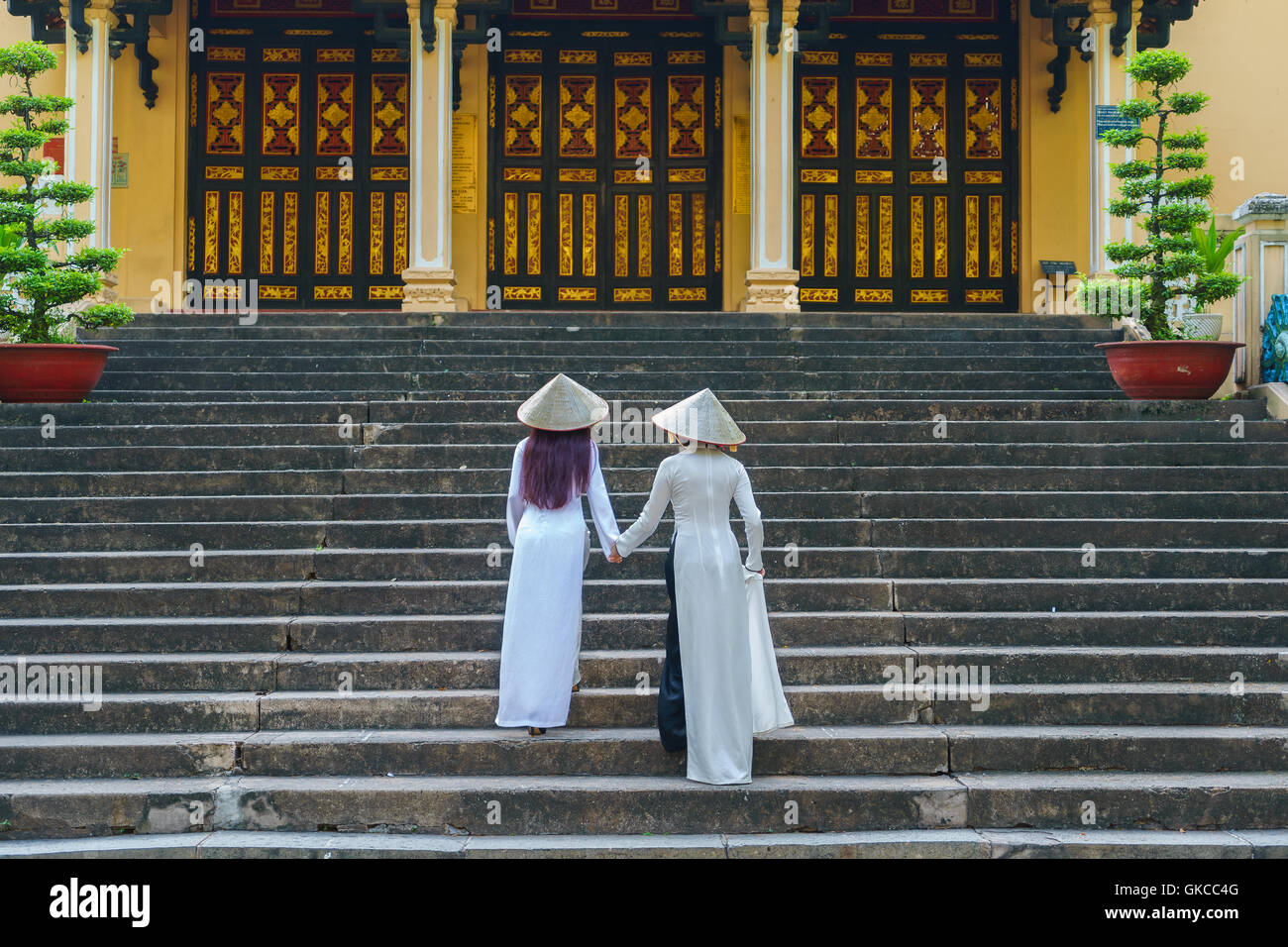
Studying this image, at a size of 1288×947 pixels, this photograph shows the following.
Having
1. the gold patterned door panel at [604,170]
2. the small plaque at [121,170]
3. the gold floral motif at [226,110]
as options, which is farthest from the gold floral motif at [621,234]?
the small plaque at [121,170]

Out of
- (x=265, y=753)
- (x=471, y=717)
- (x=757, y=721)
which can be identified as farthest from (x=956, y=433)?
(x=265, y=753)

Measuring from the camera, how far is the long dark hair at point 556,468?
18.4ft

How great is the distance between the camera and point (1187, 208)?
909 cm

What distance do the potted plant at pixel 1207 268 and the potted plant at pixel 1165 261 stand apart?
4 cm

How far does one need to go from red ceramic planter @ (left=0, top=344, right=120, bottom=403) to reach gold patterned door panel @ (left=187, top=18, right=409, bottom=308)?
208 inches

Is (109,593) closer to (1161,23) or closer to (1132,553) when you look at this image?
(1132,553)

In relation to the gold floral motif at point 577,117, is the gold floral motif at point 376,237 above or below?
below

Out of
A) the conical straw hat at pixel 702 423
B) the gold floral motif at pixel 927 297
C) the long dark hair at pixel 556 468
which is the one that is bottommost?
the long dark hair at pixel 556 468

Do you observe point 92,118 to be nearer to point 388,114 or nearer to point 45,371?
point 388,114

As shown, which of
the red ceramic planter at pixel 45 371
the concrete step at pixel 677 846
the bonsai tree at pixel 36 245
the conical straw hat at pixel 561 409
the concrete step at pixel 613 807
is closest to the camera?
the concrete step at pixel 677 846

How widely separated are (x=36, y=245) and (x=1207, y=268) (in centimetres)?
A: 931

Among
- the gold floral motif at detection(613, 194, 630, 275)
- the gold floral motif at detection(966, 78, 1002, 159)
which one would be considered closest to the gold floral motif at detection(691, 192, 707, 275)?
the gold floral motif at detection(613, 194, 630, 275)

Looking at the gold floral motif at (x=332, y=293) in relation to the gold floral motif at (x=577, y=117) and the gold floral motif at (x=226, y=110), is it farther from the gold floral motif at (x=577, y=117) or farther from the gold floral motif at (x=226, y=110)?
the gold floral motif at (x=577, y=117)

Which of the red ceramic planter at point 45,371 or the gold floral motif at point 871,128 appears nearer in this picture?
the red ceramic planter at point 45,371
